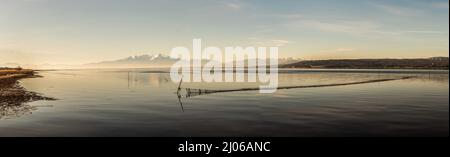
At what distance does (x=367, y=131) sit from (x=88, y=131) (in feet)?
70.8

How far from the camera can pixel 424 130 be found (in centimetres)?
2912

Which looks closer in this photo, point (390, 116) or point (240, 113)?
point (390, 116)
